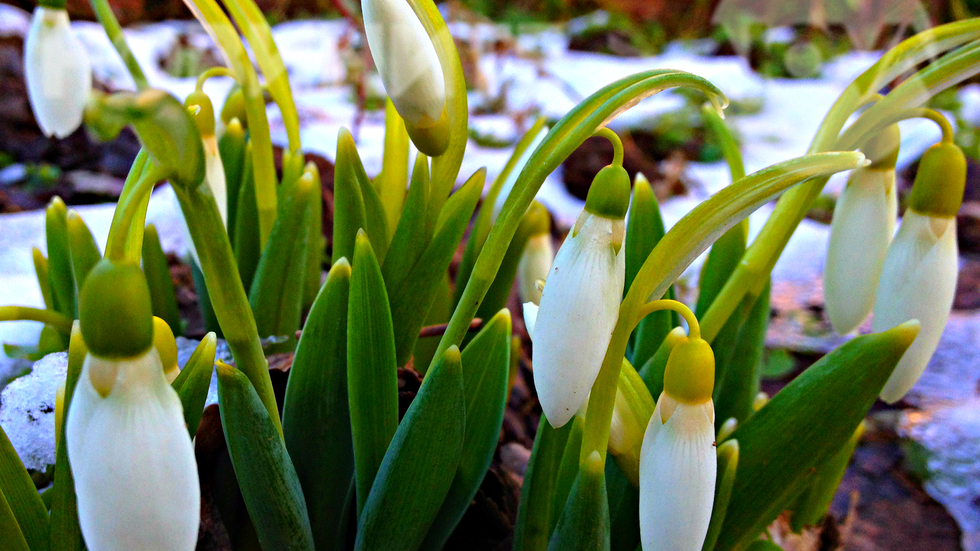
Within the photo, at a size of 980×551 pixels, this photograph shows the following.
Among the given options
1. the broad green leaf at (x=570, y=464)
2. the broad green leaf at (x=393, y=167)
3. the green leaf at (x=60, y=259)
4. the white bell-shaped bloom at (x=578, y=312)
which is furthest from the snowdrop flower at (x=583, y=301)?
the green leaf at (x=60, y=259)

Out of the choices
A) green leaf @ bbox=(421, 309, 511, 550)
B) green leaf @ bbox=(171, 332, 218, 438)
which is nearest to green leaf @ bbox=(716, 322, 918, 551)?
green leaf @ bbox=(421, 309, 511, 550)

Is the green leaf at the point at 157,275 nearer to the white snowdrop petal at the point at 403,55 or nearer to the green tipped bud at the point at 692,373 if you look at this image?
the white snowdrop petal at the point at 403,55

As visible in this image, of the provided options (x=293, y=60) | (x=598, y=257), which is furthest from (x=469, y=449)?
(x=293, y=60)

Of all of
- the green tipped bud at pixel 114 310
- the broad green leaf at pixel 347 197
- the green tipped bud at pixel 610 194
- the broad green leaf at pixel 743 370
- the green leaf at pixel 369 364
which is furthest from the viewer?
the broad green leaf at pixel 743 370

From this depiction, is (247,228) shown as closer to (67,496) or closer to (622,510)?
(67,496)

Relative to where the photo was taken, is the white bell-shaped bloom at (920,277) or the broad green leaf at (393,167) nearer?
the white bell-shaped bloom at (920,277)

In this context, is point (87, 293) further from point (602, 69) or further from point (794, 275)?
point (602, 69)

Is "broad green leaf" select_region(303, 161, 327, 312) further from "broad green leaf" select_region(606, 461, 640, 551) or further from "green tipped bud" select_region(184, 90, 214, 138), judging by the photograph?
"broad green leaf" select_region(606, 461, 640, 551)
